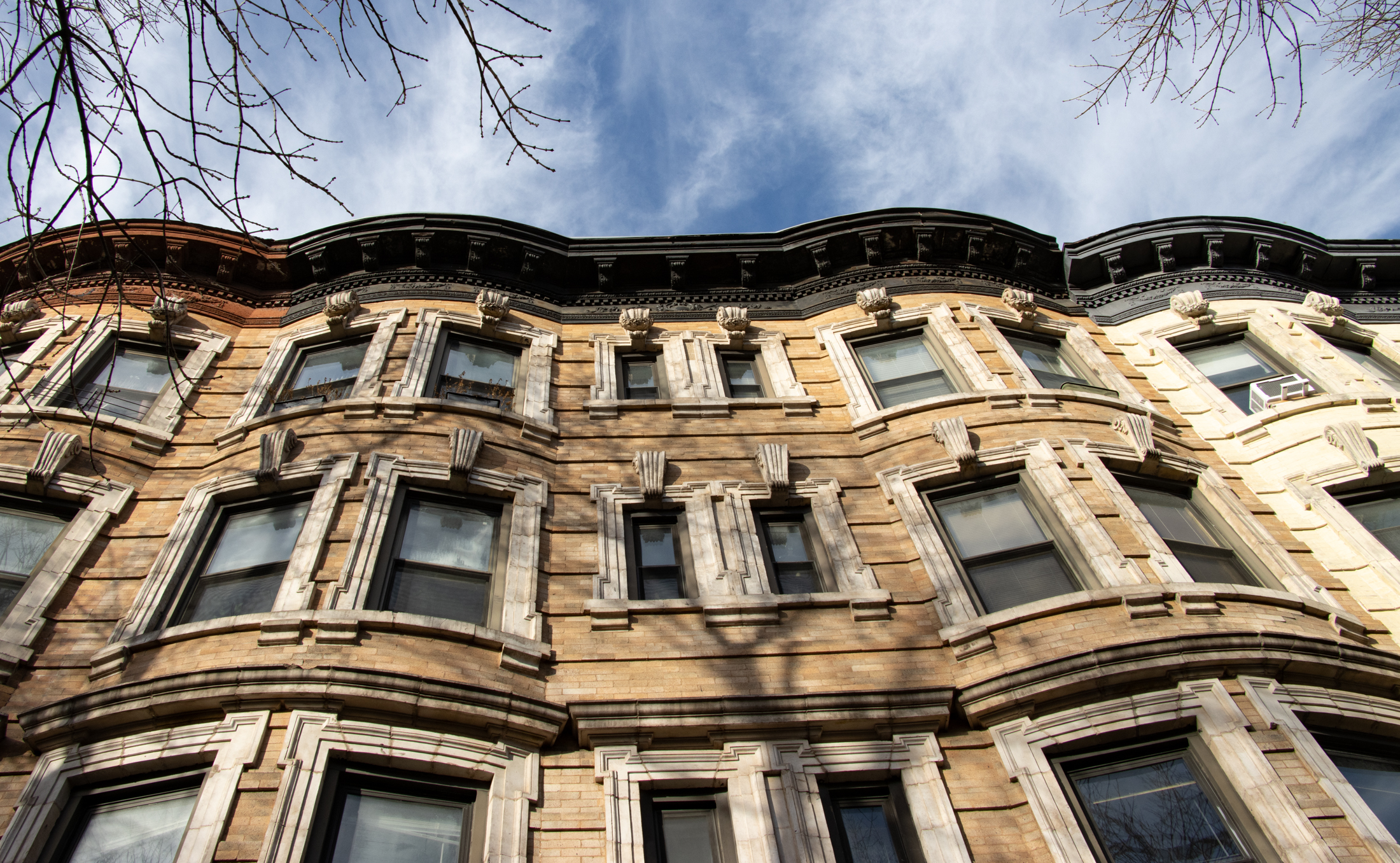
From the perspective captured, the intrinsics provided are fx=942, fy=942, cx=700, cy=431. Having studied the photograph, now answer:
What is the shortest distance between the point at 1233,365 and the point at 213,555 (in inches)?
530

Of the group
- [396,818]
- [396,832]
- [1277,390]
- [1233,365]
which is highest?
[1233,365]

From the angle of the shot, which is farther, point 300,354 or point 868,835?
point 300,354

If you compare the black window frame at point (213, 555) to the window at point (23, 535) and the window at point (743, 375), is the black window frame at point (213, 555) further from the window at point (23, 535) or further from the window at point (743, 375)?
the window at point (743, 375)

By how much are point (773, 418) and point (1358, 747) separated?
6.73 metres

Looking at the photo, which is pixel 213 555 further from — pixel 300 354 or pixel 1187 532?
pixel 1187 532

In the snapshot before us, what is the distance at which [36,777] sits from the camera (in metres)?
6.99

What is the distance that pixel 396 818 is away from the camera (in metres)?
6.95

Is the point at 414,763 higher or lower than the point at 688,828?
higher

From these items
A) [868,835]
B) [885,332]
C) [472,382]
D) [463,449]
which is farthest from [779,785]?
[885,332]

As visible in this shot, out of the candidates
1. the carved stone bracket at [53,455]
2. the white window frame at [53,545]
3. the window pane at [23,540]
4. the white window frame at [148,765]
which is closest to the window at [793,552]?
the white window frame at [148,765]

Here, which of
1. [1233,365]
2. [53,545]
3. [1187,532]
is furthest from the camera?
[1233,365]

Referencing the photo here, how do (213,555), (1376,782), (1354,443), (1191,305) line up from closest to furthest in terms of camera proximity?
(1376,782)
(213,555)
(1354,443)
(1191,305)

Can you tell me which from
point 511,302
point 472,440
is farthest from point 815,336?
point 472,440

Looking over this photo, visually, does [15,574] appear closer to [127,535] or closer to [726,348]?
[127,535]
